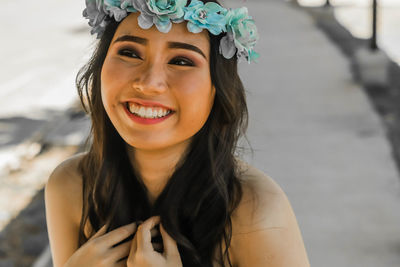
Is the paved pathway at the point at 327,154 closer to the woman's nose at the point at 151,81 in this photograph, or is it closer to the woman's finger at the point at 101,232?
the woman's finger at the point at 101,232

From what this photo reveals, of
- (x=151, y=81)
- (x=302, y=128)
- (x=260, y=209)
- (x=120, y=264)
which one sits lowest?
(x=302, y=128)

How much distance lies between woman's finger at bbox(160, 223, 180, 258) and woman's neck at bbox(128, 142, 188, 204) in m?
0.16

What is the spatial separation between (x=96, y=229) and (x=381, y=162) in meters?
3.43

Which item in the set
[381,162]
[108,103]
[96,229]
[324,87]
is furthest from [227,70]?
[324,87]

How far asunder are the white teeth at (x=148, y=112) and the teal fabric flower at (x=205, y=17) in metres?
0.24

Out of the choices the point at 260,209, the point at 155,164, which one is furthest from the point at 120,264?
the point at 260,209

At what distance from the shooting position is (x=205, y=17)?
1.70 meters

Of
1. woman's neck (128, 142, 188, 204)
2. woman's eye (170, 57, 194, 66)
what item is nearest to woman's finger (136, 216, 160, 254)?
woman's neck (128, 142, 188, 204)

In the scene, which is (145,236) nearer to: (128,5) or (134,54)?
(134,54)

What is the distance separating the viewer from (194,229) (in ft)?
6.19

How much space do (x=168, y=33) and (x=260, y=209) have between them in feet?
1.87

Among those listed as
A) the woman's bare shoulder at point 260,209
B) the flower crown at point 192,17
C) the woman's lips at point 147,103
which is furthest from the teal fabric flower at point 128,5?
the woman's bare shoulder at point 260,209

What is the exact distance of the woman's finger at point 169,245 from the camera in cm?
179

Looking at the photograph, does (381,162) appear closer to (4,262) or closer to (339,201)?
(339,201)
